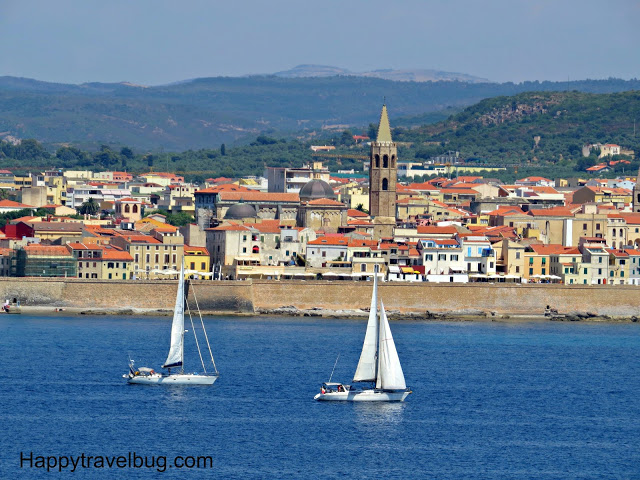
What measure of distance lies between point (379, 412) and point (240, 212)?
40.3 meters

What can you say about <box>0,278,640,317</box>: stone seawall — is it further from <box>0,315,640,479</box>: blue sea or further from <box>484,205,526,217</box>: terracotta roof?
<box>484,205,526,217</box>: terracotta roof

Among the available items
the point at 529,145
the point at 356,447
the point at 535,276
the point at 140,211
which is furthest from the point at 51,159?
the point at 356,447

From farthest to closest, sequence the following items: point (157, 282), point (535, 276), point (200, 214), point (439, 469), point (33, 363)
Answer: point (200, 214) < point (535, 276) < point (157, 282) < point (33, 363) < point (439, 469)

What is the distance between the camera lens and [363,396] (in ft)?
141

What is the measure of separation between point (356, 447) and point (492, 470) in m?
3.43

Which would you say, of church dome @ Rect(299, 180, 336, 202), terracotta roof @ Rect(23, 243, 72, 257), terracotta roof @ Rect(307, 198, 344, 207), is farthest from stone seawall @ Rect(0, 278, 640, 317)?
church dome @ Rect(299, 180, 336, 202)

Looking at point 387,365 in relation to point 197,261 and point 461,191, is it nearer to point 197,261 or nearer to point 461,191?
point 197,261

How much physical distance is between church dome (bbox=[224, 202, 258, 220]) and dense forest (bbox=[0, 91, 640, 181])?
64.8m

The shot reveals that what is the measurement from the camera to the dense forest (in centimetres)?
16100

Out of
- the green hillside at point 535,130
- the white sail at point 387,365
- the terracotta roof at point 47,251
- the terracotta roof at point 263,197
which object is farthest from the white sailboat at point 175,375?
the green hillside at point 535,130

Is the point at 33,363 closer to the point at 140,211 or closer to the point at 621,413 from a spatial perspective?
the point at 621,413

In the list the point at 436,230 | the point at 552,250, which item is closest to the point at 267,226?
the point at 436,230

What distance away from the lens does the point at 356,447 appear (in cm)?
3697

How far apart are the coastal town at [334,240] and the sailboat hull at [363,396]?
21.0 meters
